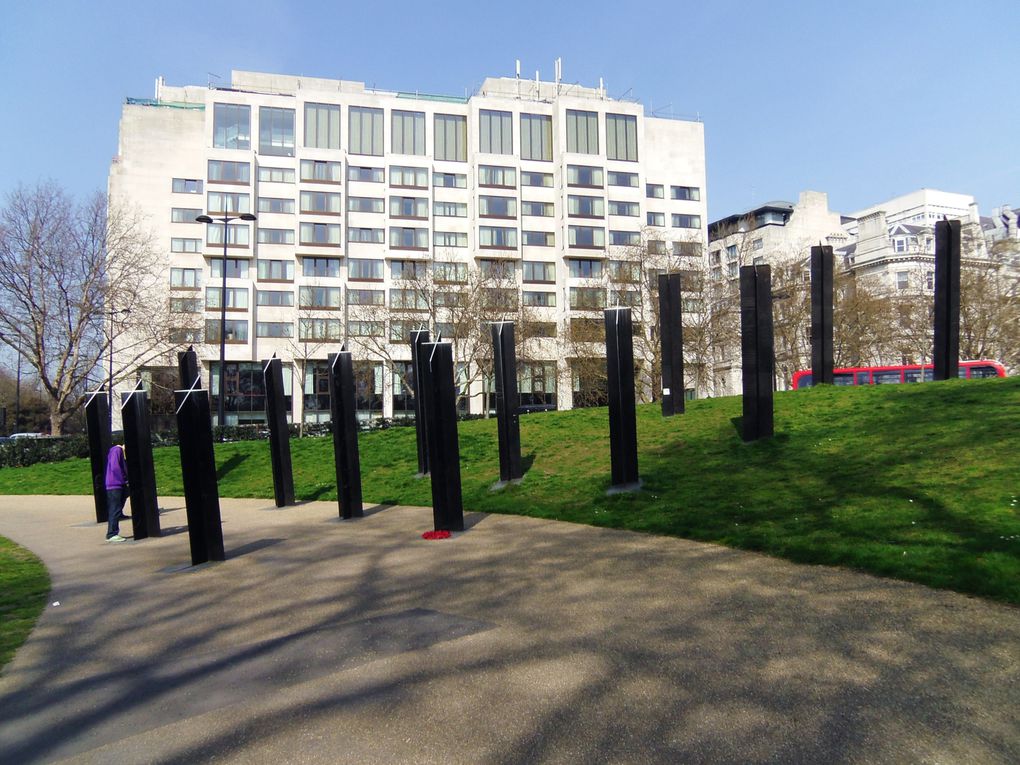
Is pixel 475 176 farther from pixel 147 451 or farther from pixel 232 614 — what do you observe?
pixel 232 614

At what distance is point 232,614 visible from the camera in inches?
268

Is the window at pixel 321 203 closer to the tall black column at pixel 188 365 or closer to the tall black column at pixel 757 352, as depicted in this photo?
the tall black column at pixel 188 365

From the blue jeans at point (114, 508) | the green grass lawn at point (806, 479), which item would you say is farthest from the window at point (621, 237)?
the blue jeans at point (114, 508)

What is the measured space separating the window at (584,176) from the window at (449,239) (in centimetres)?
1009

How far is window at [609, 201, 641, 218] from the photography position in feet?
195

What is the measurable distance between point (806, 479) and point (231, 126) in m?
56.8

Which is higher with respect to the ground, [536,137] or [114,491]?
[536,137]

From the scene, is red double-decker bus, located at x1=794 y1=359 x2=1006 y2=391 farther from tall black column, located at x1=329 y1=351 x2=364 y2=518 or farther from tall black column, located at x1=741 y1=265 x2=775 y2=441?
tall black column, located at x1=329 y1=351 x2=364 y2=518

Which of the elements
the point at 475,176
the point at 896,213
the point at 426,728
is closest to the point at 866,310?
the point at 475,176

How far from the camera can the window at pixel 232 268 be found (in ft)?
178

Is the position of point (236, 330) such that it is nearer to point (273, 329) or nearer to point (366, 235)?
point (273, 329)

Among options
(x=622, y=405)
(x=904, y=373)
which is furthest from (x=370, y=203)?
(x=622, y=405)

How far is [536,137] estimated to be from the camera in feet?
196

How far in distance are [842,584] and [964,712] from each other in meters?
2.63
